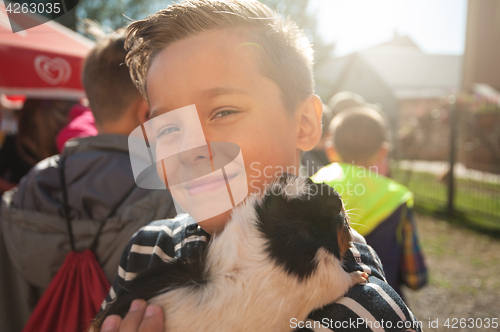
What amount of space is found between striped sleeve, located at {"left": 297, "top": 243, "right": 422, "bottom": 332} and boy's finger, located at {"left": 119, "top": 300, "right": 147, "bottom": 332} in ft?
1.29

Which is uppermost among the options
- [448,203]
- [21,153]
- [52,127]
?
[52,127]

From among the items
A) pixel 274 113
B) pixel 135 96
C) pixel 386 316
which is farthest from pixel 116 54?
pixel 386 316

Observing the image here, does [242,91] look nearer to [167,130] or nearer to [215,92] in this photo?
[215,92]

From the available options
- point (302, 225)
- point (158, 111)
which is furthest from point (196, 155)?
point (302, 225)

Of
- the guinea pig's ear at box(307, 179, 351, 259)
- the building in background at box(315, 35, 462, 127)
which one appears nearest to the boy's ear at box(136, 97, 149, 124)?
the guinea pig's ear at box(307, 179, 351, 259)

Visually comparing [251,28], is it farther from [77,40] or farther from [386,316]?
[77,40]

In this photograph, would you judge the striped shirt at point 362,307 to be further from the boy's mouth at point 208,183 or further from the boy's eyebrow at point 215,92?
the boy's eyebrow at point 215,92

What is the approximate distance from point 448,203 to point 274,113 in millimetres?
7037

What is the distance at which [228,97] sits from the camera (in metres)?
0.86

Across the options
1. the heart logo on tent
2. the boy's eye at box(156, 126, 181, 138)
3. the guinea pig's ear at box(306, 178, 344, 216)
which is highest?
the heart logo on tent

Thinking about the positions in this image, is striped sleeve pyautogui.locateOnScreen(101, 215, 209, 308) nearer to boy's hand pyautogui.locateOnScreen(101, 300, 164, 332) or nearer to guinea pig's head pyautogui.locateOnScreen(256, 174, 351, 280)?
boy's hand pyautogui.locateOnScreen(101, 300, 164, 332)

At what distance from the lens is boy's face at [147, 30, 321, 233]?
2.83 ft

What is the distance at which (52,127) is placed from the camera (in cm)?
299

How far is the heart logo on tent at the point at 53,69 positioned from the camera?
111 inches
